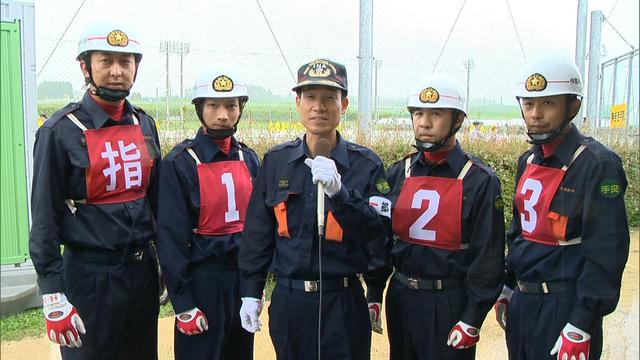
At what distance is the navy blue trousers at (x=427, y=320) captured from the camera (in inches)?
133

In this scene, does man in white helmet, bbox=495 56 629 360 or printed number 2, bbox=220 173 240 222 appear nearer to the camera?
man in white helmet, bbox=495 56 629 360

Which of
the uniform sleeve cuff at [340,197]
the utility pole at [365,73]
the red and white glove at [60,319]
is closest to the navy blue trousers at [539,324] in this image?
the uniform sleeve cuff at [340,197]

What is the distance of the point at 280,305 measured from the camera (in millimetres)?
3221

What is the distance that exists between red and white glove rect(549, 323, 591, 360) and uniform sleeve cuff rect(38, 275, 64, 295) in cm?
266

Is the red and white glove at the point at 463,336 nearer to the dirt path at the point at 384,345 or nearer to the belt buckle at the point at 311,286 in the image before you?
the belt buckle at the point at 311,286

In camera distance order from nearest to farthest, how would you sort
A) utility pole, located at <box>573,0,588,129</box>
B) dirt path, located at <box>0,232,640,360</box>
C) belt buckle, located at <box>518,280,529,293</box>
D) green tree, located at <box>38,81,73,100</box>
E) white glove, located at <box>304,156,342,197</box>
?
1. white glove, located at <box>304,156,342,197</box>
2. belt buckle, located at <box>518,280,529,293</box>
3. dirt path, located at <box>0,232,640,360</box>
4. green tree, located at <box>38,81,73,100</box>
5. utility pole, located at <box>573,0,588,129</box>

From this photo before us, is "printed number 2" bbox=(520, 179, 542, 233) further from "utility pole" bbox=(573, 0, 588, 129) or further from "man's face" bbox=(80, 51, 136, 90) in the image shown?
"utility pole" bbox=(573, 0, 588, 129)

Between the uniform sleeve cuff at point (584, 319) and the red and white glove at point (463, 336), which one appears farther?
the red and white glove at point (463, 336)

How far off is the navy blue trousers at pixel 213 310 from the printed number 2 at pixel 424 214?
1.10 metres

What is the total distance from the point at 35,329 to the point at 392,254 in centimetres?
401

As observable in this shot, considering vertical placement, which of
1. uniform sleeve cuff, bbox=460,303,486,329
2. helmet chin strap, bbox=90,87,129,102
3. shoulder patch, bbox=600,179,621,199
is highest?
helmet chin strap, bbox=90,87,129,102

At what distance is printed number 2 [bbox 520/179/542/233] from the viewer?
10.9 feet

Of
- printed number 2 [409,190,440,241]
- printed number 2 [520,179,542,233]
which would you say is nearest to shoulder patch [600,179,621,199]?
printed number 2 [520,179,542,233]

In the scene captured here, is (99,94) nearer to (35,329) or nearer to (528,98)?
(528,98)
